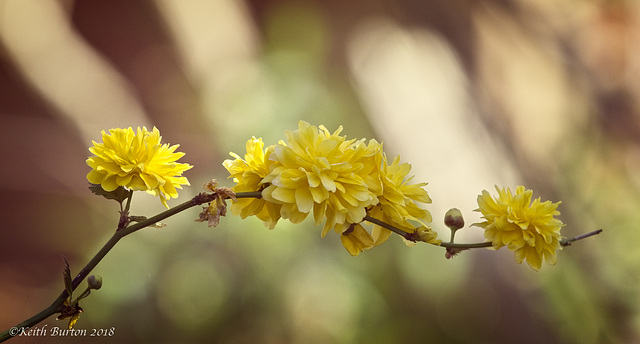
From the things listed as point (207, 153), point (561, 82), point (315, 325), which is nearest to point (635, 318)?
point (561, 82)

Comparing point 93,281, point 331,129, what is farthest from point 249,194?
point 331,129

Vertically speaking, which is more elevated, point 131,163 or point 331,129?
point 331,129

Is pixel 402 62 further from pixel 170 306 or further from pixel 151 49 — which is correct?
pixel 170 306

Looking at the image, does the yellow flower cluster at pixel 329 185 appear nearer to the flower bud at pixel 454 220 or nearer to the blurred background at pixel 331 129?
the flower bud at pixel 454 220

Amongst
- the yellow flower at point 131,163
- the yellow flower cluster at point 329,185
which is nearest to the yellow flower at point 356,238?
the yellow flower cluster at point 329,185

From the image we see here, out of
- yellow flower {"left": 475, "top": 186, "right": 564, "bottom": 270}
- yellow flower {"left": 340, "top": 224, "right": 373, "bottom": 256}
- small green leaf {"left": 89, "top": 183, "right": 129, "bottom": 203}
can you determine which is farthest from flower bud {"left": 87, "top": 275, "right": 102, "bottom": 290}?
yellow flower {"left": 475, "top": 186, "right": 564, "bottom": 270}

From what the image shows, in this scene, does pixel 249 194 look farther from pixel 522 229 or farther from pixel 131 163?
pixel 522 229
